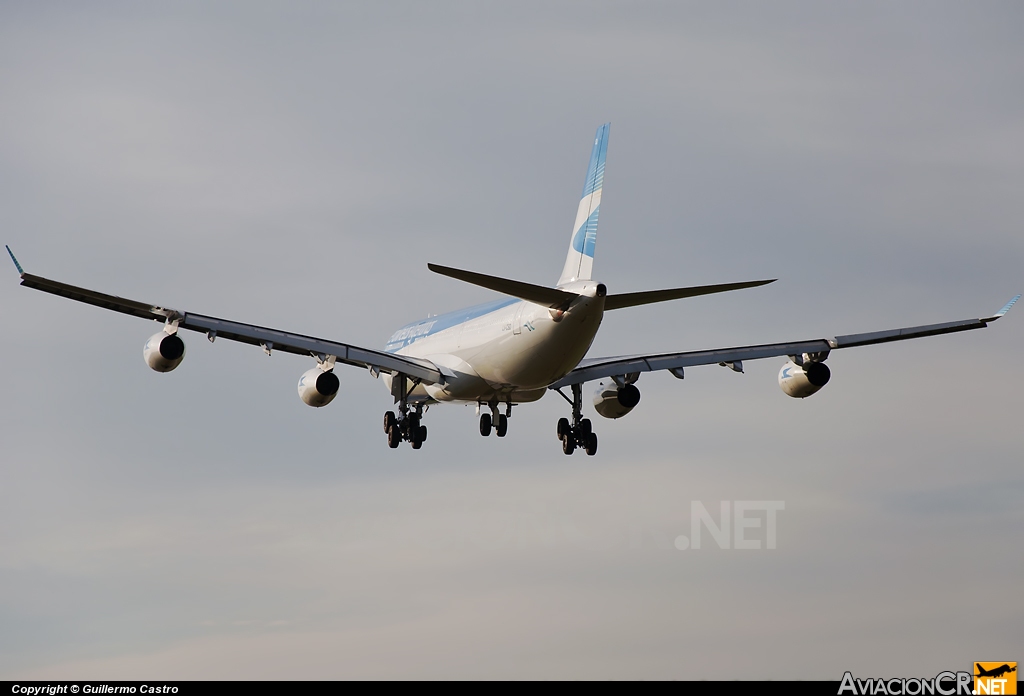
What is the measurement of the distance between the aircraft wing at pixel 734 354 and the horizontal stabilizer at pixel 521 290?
22.5 feet

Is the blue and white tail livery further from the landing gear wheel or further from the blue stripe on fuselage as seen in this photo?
the landing gear wheel

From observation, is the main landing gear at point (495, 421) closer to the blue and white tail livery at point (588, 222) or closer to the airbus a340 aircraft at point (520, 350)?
the airbus a340 aircraft at point (520, 350)

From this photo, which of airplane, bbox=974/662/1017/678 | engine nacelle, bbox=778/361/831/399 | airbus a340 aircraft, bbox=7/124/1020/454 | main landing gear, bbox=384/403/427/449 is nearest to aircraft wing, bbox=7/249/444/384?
airbus a340 aircraft, bbox=7/124/1020/454

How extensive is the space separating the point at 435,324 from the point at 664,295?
14560mm

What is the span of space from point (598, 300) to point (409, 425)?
1187 cm

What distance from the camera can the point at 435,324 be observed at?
53.8 m

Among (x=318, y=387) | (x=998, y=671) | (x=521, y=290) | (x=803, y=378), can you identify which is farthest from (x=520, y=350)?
(x=998, y=671)

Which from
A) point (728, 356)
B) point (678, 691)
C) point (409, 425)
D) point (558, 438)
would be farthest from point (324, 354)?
point (678, 691)

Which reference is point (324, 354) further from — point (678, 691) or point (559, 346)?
point (678, 691)

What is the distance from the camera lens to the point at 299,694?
33.5 metres

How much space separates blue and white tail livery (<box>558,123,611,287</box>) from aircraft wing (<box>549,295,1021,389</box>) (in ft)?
13.8

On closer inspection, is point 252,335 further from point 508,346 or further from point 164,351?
point 508,346

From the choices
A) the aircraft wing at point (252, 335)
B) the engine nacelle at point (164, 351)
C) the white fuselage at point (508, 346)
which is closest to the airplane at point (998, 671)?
the white fuselage at point (508, 346)

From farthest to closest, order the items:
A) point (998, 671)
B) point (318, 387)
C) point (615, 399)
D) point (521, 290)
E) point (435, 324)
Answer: point (435, 324)
point (615, 399)
point (318, 387)
point (521, 290)
point (998, 671)
